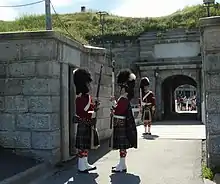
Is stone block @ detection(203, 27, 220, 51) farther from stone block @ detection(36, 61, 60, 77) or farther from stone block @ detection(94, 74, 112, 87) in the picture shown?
stone block @ detection(94, 74, 112, 87)

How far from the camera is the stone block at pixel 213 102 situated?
6.61 meters

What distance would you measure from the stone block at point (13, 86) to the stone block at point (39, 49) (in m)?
0.49

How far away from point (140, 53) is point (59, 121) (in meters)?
15.4

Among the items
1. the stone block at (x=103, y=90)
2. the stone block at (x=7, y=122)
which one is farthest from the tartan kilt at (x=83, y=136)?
the stone block at (x=103, y=90)

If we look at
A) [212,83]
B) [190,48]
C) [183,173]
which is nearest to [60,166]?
[183,173]

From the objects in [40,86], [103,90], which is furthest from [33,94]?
[103,90]

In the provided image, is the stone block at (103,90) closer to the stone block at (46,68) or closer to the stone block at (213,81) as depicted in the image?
the stone block at (46,68)

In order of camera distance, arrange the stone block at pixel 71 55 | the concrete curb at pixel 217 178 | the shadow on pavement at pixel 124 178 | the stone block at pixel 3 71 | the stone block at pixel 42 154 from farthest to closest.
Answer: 1. the stone block at pixel 71 55
2. the stone block at pixel 3 71
3. the stone block at pixel 42 154
4. the shadow on pavement at pixel 124 178
5. the concrete curb at pixel 217 178

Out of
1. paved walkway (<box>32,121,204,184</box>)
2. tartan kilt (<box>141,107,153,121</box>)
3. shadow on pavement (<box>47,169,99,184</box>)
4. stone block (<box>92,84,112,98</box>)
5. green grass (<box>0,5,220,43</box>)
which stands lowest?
shadow on pavement (<box>47,169,99,184</box>)

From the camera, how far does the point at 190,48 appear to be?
21.4 metres

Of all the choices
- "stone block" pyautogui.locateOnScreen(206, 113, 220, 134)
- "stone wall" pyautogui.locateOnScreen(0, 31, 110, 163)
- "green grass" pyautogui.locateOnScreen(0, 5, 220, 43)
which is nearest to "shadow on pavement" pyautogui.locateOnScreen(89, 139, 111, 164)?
"stone wall" pyautogui.locateOnScreen(0, 31, 110, 163)

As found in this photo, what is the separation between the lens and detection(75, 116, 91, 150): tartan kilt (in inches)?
277

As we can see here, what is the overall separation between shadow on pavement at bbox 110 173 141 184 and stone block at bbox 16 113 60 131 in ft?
4.80

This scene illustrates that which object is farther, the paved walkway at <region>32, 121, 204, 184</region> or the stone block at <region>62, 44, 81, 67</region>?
the stone block at <region>62, 44, 81, 67</region>
